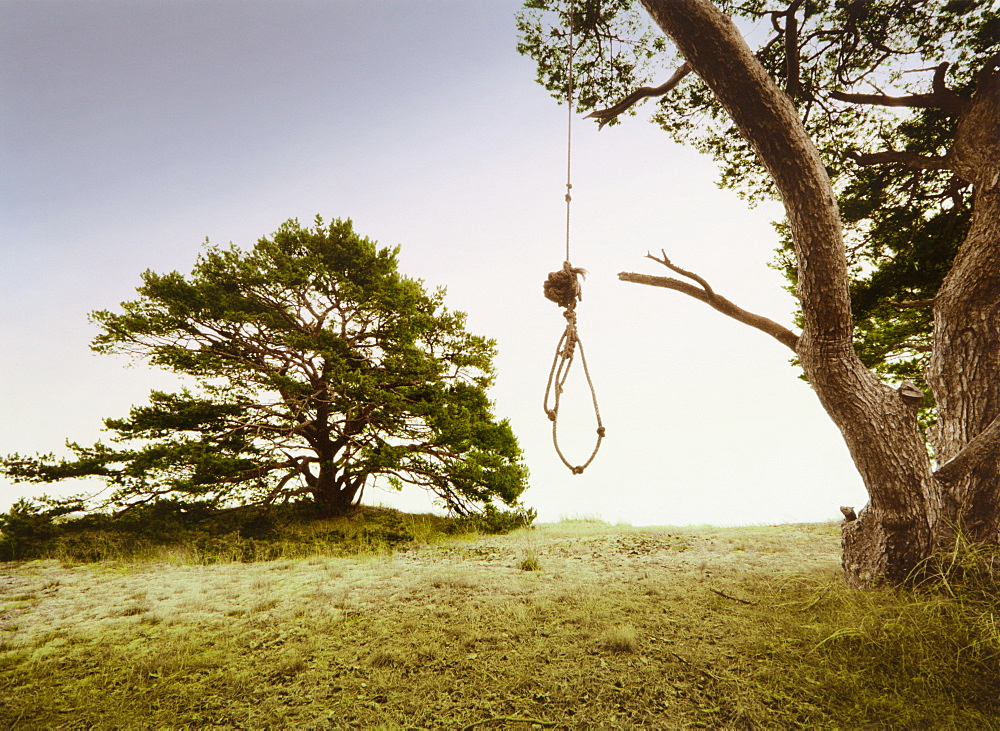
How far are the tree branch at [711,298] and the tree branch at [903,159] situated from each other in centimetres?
291

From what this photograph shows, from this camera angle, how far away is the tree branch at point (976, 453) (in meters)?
3.93

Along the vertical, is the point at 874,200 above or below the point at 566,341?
above

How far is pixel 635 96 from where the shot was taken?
188 inches

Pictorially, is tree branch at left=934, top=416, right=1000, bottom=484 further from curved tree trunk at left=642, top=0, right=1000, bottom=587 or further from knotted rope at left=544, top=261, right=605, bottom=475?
knotted rope at left=544, top=261, right=605, bottom=475

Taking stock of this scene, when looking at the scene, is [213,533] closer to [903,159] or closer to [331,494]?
[331,494]

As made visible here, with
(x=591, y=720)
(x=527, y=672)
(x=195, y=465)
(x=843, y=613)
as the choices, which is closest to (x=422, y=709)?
(x=527, y=672)

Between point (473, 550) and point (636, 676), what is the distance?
4.21 m

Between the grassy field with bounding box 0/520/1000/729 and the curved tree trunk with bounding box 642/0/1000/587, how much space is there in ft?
1.89

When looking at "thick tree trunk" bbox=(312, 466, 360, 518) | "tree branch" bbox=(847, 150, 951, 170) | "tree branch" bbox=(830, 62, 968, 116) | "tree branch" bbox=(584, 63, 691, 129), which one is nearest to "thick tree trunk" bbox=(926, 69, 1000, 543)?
"tree branch" bbox=(830, 62, 968, 116)

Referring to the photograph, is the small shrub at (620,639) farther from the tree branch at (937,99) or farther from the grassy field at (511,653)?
the tree branch at (937,99)

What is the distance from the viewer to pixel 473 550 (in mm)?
6730

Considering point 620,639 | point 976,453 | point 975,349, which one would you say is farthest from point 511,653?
point 975,349

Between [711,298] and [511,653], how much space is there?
339 cm

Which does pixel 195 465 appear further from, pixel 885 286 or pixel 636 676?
pixel 885 286
